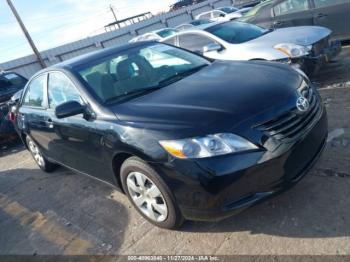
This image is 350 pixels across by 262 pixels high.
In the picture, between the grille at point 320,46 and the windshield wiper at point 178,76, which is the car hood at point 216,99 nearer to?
the windshield wiper at point 178,76

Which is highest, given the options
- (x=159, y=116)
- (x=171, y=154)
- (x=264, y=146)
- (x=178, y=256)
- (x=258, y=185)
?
(x=159, y=116)

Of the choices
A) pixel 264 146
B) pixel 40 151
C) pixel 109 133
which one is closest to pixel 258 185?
pixel 264 146

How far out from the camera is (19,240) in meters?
3.84

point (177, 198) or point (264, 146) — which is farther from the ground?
point (264, 146)

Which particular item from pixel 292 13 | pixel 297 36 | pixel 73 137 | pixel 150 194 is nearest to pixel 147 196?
pixel 150 194

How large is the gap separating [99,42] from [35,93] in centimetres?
2076

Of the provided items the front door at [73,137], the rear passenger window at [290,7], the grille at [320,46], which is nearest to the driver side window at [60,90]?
the front door at [73,137]

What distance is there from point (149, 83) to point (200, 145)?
1.27 meters

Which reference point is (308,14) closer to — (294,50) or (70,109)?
(294,50)

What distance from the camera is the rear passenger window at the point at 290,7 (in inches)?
301

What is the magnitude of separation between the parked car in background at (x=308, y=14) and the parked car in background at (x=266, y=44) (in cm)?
131

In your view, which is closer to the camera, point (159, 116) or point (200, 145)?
point (200, 145)

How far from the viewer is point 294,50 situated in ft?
18.3

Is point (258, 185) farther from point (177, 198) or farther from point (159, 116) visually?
point (159, 116)
